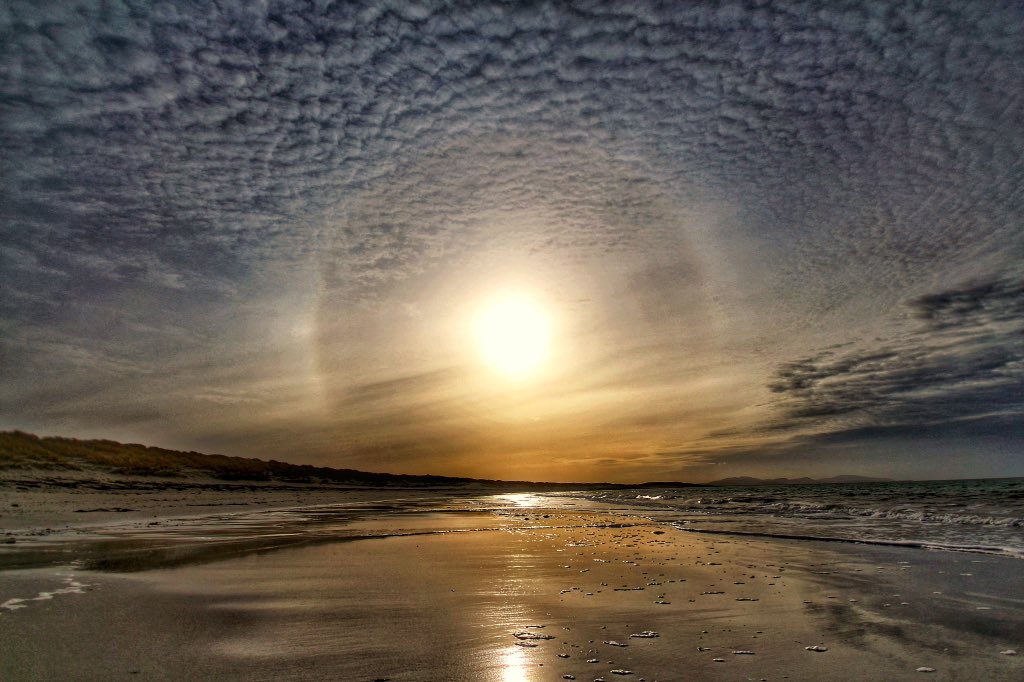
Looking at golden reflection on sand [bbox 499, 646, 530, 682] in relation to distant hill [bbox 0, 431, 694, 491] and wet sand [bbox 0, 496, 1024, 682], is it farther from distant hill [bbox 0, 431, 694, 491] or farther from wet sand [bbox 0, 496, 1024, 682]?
distant hill [bbox 0, 431, 694, 491]

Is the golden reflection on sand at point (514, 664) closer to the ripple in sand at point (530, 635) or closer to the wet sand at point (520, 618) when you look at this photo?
the wet sand at point (520, 618)

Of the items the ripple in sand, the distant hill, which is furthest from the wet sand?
the distant hill

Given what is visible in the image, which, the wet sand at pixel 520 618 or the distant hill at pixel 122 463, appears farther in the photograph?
the distant hill at pixel 122 463

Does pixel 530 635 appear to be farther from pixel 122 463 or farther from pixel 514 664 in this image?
pixel 122 463

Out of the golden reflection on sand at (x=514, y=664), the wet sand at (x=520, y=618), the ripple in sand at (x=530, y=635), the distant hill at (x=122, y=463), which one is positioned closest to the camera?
the golden reflection on sand at (x=514, y=664)

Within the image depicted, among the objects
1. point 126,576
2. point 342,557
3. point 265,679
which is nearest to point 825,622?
point 265,679

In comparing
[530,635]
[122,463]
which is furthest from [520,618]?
[122,463]

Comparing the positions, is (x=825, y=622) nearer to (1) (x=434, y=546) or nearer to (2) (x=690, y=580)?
(2) (x=690, y=580)

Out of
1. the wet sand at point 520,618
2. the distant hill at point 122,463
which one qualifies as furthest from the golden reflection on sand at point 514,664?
the distant hill at point 122,463
